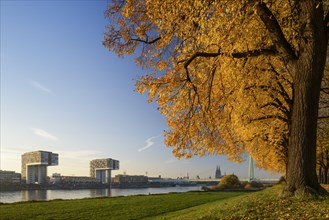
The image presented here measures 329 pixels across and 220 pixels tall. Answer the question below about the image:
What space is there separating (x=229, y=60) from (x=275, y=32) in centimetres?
Result: 212

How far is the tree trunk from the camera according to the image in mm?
11203

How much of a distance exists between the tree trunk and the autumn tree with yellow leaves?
0.10 ft

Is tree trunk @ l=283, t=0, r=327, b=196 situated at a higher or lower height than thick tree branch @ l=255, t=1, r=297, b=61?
lower

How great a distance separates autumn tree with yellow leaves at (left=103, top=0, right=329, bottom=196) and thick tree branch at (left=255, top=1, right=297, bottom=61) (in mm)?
33

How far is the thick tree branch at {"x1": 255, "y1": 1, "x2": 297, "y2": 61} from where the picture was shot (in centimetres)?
1130

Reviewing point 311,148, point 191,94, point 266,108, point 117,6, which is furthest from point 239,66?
point 266,108

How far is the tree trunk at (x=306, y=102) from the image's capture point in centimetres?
1120

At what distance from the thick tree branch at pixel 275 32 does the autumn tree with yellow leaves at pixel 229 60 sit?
0.03 metres

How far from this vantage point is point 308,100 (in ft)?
38.1

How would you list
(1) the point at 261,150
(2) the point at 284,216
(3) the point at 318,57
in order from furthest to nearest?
(1) the point at 261,150, (3) the point at 318,57, (2) the point at 284,216

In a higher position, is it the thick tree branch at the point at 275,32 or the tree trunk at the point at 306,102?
the thick tree branch at the point at 275,32

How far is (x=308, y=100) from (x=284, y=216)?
4.02m

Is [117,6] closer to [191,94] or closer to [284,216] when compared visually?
[191,94]

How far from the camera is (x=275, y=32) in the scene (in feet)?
38.4
